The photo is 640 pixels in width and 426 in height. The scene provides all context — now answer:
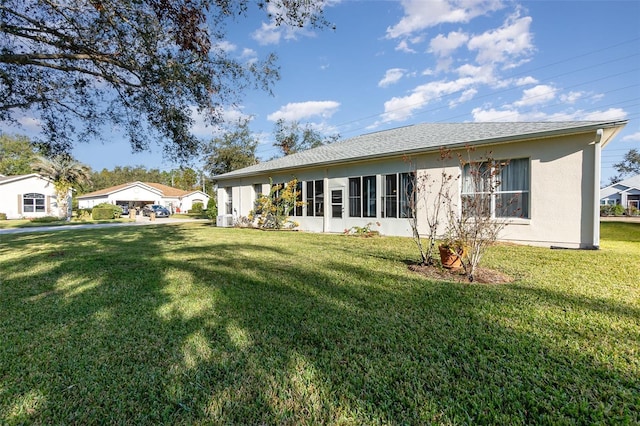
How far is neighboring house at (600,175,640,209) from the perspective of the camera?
38.4 m

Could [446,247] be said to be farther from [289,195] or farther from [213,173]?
[213,173]

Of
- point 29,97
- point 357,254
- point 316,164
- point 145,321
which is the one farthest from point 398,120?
point 145,321

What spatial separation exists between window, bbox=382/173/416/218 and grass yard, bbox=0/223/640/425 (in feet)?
18.8

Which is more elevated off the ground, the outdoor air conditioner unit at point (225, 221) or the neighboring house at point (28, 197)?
the neighboring house at point (28, 197)

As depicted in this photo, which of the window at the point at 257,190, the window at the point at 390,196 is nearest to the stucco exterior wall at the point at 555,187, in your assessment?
the window at the point at 390,196

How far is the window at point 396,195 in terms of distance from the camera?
1073cm

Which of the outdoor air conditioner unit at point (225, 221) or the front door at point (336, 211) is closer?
the front door at point (336, 211)

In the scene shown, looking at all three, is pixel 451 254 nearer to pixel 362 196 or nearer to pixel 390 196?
pixel 390 196

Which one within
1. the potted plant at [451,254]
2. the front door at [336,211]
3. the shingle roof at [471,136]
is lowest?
the potted plant at [451,254]

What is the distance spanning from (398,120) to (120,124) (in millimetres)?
26412

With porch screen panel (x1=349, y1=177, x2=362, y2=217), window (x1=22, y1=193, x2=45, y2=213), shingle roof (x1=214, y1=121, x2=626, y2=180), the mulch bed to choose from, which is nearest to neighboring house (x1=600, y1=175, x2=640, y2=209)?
shingle roof (x1=214, y1=121, x2=626, y2=180)

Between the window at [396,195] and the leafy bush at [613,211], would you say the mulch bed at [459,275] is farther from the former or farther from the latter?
the leafy bush at [613,211]

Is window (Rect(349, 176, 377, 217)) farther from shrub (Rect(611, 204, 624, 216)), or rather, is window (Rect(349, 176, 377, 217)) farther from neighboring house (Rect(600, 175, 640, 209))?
neighboring house (Rect(600, 175, 640, 209))

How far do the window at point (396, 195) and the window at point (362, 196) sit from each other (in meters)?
0.52
